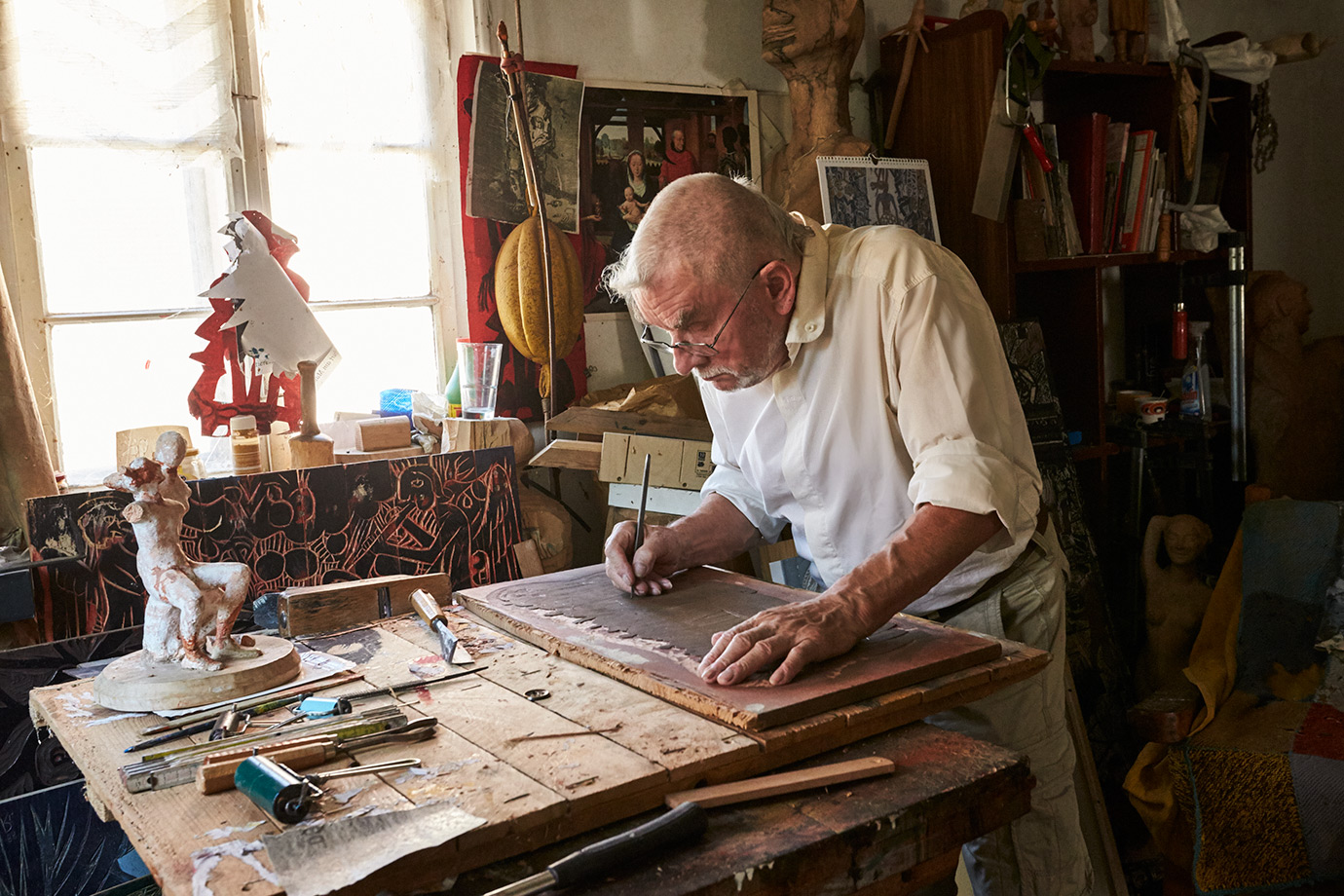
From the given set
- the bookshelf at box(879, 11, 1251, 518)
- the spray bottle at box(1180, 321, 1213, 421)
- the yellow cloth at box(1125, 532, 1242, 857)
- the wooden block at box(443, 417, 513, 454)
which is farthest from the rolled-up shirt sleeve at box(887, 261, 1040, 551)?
the spray bottle at box(1180, 321, 1213, 421)

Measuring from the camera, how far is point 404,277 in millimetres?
2822

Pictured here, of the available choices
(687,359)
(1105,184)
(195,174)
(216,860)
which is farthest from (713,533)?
(1105,184)

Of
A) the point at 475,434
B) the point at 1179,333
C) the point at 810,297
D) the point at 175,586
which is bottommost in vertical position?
the point at 175,586

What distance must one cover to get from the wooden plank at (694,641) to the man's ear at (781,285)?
47 cm

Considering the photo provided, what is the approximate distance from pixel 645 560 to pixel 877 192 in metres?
1.62

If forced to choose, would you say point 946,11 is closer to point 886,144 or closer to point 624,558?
point 886,144

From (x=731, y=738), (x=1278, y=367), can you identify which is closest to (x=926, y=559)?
(x=731, y=738)

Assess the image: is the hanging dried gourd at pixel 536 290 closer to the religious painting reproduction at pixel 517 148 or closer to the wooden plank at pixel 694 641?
the religious painting reproduction at pixel 517 148

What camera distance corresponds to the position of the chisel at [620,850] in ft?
3.12

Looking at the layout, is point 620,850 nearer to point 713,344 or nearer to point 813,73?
point 713,344

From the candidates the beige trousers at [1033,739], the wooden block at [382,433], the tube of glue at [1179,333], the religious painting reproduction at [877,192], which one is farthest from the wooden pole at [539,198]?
the tube of glue at [1179,333]

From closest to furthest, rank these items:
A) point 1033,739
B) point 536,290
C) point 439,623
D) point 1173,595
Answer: point 439,623
point 1033,739
point 536,290
point 1173,595

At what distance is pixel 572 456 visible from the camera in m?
2.52

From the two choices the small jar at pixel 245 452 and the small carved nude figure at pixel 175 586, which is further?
the small jar at pixel 245 452
